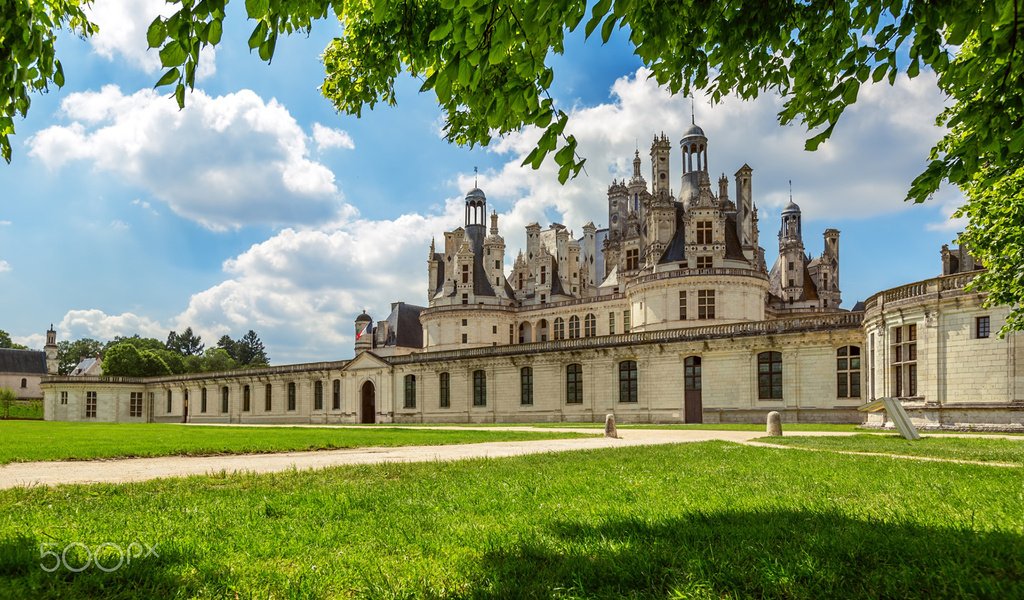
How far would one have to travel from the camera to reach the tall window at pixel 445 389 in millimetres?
50094

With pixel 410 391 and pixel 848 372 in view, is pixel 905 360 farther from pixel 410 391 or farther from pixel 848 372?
pixel 410 391

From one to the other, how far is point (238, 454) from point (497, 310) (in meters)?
50.6

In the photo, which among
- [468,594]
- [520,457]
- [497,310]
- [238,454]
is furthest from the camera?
[497,310]

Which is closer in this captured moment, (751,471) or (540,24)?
(540,24)

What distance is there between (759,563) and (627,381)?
3811cm

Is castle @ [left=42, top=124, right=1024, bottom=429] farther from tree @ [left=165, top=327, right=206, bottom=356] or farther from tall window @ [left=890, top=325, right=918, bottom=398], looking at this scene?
tree @ [left=165, top=327, right=206, bottom=356]

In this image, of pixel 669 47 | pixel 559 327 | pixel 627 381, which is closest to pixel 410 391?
pixel 627 381

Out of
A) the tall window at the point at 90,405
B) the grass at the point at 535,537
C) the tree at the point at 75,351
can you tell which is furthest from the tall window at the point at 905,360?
the tree at the point at 75,351

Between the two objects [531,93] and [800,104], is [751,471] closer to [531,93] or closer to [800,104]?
[800,104]

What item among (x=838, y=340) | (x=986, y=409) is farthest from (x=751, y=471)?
(x=838, y=340)

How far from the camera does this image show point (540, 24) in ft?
15.5

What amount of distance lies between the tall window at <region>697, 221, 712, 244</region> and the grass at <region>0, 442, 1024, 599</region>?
4140 centimetres

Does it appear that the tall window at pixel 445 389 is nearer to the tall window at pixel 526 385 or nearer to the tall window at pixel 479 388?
the tall window at pixel 479 388

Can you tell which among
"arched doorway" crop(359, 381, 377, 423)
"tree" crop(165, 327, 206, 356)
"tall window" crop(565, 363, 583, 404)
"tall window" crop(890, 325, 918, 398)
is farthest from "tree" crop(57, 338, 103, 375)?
"tall window" crop(890, 325, 918, 398)
